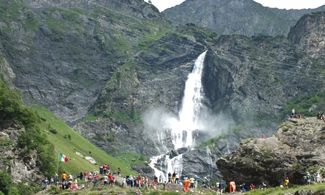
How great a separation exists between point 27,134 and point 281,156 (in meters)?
88.5

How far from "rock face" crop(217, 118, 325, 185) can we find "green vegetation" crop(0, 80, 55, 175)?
2896 inches

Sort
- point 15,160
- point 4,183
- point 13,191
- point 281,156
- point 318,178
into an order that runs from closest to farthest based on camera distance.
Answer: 1. point 318,178
2. point 281,156
3. point 13,191
4. point 4,183
5. point 15,160

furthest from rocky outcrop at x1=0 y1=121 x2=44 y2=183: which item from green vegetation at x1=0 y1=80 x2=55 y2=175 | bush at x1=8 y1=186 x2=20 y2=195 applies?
bush at x1=8 y1=186 x2=20 y2=195

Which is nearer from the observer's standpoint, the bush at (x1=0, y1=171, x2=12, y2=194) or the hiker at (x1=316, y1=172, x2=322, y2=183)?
the hiker at (x1=316, y1=172, x2=322, y2=183)

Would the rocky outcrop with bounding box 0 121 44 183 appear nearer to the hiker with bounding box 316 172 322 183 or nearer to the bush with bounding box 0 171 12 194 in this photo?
the bush with bounding box 0 171 12 194

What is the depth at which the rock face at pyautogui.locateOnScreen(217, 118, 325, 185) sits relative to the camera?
7575 centimetres

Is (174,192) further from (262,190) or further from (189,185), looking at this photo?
(262,190)

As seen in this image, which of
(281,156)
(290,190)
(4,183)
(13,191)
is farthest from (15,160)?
(290,190)

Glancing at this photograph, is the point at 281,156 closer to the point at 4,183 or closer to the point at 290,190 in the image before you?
the point at 290,190

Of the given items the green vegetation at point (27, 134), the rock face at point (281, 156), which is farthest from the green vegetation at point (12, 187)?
the rock face at point (281, 156)

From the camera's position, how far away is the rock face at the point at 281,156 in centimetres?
7575

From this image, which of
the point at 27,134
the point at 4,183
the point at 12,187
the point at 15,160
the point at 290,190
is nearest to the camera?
the point at 290,190

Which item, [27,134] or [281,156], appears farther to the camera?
[27,134]

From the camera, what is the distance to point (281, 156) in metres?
78.1
